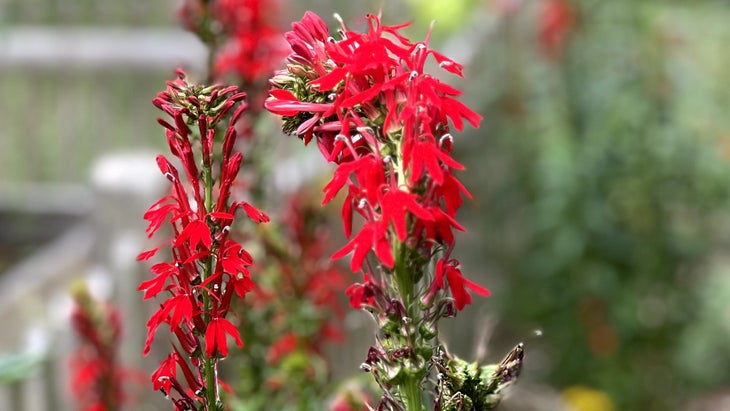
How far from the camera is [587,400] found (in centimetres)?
421

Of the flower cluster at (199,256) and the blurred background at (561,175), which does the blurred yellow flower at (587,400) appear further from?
the flower cluster at (199,256)

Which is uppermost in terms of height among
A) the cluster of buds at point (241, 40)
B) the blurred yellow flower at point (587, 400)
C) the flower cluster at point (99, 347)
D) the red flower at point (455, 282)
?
the blurred yellow flower at point (587, 400)

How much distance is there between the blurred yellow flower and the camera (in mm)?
4184

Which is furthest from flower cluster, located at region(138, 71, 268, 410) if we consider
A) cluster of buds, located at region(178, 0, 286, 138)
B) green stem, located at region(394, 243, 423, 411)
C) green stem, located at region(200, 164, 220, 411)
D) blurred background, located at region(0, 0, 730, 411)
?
blurred background, located at region(0, 0, 730, 411)

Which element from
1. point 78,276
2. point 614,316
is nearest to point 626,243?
point 614,316

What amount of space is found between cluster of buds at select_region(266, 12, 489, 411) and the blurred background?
2668 millimetres

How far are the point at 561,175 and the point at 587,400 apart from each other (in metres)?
0.99

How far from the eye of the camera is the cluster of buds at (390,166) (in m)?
0.90

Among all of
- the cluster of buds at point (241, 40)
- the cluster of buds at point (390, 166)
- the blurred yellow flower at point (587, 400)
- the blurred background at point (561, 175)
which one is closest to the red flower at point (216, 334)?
the cluster of buds at point (390, 166)

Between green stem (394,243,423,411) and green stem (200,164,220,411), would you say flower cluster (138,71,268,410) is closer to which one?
green stem (200,164,220,411)

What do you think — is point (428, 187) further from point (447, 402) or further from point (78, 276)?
point (78, 276)

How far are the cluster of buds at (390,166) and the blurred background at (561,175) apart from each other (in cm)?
267

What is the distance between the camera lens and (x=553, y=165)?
14.6 ft

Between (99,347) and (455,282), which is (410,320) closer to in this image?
(455,282)
